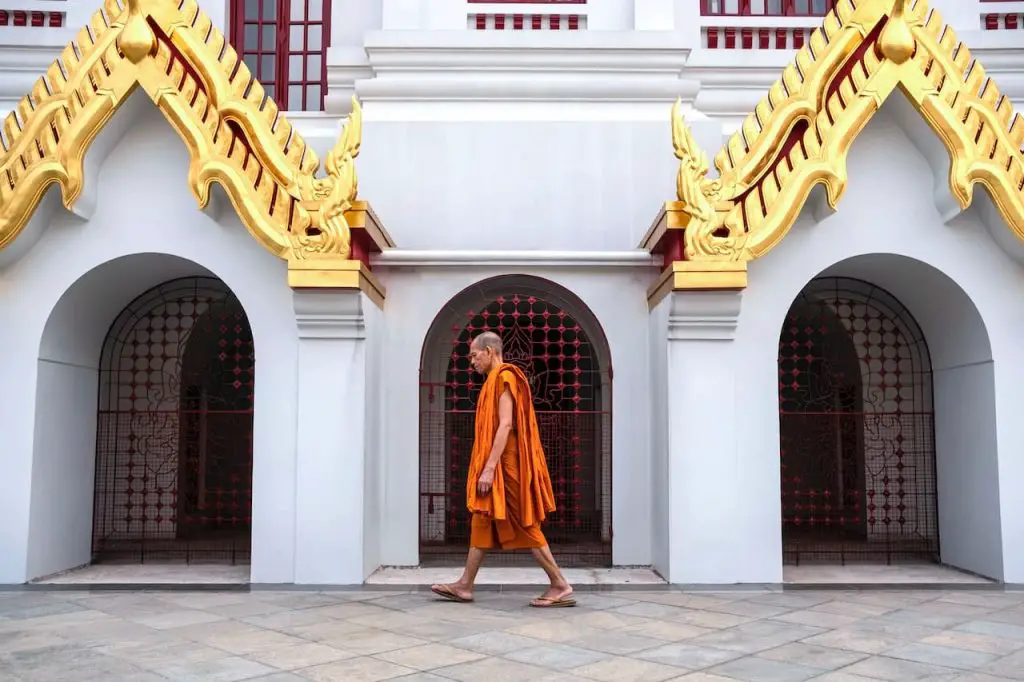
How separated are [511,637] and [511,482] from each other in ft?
3.60

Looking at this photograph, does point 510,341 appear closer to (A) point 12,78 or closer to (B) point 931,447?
(B) point 931,447

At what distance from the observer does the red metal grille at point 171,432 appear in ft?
27.3

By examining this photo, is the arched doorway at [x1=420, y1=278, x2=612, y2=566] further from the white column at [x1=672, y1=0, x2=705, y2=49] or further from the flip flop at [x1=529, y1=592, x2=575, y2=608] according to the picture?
the white column at [x1=672, y1=0, x2=705, y2=49]

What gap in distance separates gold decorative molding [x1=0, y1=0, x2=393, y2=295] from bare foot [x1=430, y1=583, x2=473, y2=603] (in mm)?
2254

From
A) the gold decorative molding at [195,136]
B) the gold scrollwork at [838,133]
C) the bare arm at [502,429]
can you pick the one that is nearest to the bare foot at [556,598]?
the bare arm at [502,429]

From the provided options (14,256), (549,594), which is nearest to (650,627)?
(549,594)

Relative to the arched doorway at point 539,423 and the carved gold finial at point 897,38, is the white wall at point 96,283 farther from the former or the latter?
the carved gold finial at point 897,38

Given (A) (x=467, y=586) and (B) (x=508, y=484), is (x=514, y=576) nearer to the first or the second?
(A) (x=467, y=586)

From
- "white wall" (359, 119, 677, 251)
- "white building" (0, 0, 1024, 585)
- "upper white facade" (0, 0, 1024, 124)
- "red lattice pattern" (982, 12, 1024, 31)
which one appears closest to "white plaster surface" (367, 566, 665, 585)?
"white building" (0, 0, 1024, 585)

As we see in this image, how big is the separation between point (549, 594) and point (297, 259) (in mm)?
2956

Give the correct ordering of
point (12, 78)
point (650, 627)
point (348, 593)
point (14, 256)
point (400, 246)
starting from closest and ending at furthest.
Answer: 1. point (650, 627)
2. point (348, 593)
3. point (14, 256)
4. point (400, 246)
5. point (12, 78)

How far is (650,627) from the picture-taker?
5480mm

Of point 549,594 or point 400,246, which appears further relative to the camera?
point 400,246

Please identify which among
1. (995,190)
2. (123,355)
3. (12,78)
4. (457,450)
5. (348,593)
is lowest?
(348,593)
